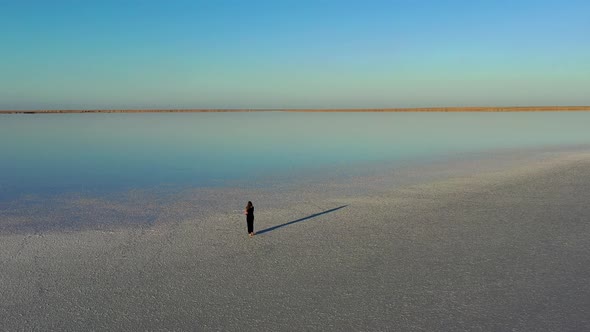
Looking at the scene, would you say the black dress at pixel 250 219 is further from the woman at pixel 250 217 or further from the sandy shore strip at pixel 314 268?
the sandy shore strip at pixel 314 268

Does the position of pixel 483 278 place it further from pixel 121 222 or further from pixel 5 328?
pixel 121 222

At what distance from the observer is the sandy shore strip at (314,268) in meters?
5.20

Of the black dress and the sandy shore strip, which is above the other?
the black dress

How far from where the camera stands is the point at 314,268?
22.0 feet

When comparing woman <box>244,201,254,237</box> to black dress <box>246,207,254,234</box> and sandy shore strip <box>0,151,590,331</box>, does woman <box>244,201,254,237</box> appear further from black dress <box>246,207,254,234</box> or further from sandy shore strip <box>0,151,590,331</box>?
sandy shore strip <box>0,151,590,331</box>

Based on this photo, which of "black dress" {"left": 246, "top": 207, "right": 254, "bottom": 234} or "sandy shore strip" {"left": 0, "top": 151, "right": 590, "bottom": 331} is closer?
"sandy shore strip" {"left": 0, "top": 151, "right": 590, "bottom": 331}

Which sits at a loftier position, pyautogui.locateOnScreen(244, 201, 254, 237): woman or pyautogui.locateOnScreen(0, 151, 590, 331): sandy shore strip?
pyautogui.locateOnScreen(244, 201, 254, 237): woman

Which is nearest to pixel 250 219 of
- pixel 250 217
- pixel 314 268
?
pixel 250 217

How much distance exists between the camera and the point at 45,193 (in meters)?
12.9

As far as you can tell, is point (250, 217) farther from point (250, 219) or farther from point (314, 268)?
point (314, 268)

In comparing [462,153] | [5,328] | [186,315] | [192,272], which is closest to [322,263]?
[192,272]

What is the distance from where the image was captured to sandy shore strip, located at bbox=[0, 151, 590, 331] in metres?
5.20

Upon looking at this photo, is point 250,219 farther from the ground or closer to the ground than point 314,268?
farther from the ground

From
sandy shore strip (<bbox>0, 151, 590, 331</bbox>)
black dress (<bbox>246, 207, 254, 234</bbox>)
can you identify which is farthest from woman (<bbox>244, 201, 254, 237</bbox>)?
Answer: sandy shore strip (<bbox>0, 151, 590, 331</bbox>)
